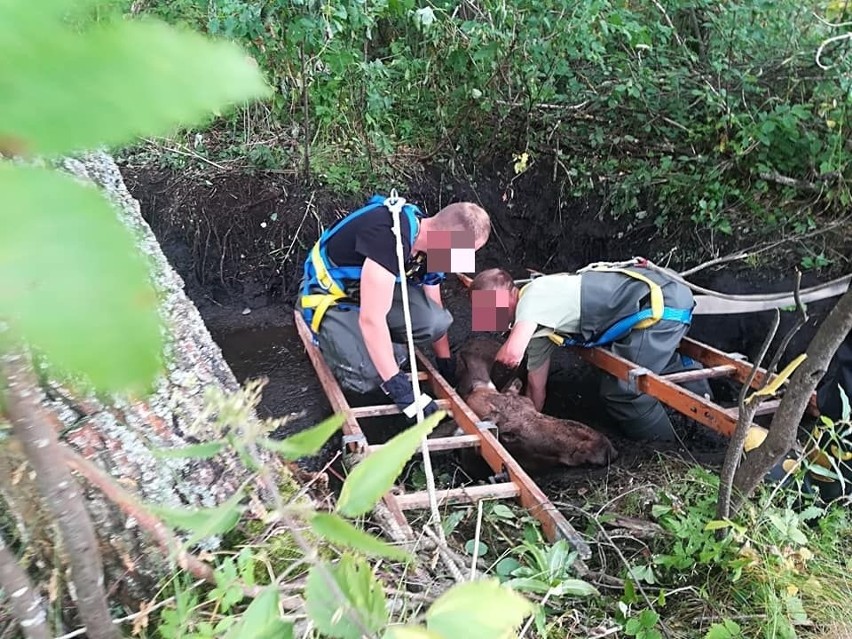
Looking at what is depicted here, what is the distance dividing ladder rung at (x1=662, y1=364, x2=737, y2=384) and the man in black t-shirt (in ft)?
4.10

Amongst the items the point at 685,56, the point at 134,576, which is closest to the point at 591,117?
the point at 685,56

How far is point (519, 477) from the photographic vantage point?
282cm

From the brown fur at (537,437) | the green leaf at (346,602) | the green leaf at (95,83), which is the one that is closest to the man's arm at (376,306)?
the brown fur at (537,437)

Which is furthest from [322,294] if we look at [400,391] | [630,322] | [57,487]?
[57,487]

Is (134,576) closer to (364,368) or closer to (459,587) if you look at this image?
(459,587)

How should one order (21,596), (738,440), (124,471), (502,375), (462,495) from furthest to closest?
(502,375)
(462,495)
(738,440)
(124,471)
(21,596)

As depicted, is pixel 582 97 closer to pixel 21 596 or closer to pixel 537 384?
pixel 537 384

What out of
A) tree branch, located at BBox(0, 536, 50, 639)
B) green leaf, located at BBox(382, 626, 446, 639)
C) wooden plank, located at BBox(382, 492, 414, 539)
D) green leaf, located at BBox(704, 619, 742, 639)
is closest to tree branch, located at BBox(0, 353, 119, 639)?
tree branch, located at BBox(0, 536, 50, 639)

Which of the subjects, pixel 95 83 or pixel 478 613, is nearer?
pixel 95 83

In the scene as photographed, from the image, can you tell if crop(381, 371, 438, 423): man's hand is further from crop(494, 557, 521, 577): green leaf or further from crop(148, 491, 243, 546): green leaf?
crop(148, 491, 243, 546): green leaf

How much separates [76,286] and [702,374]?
149 inches

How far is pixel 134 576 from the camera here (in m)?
1.37

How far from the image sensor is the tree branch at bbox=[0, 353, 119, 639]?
64cm

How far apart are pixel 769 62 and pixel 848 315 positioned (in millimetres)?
3483
